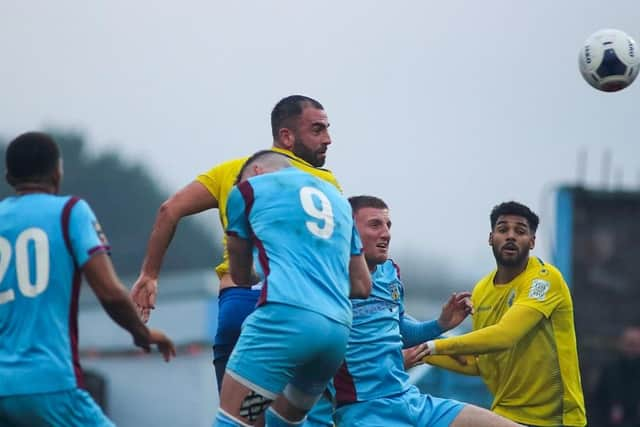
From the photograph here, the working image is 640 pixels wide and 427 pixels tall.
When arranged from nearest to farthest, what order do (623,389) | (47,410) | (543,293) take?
1. (47,410)
2. (543,293)
3. (623,389)

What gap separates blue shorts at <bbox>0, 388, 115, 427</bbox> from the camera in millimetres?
6254

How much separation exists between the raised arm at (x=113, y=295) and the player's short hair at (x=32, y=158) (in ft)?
1.83

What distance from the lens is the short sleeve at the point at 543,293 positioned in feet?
30.6

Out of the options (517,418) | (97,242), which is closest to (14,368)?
(97,242)

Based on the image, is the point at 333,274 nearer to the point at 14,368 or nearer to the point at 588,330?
the point at 14,368

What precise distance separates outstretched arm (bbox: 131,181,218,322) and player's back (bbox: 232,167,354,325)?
4.06ft

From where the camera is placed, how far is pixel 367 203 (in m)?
8.72

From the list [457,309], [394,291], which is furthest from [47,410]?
[457,309]

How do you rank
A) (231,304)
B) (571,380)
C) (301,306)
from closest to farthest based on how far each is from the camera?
(301,306) < (231,304) < (571,380)

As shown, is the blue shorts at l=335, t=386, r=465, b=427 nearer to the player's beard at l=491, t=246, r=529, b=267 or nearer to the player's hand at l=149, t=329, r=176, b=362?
the player's beard at l=491, t=246, r=529, b=267

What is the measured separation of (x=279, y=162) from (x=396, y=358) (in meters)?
1.72

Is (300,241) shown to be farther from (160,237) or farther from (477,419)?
(477,419)

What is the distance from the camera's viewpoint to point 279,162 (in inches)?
292

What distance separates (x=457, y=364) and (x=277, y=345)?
332 cm
